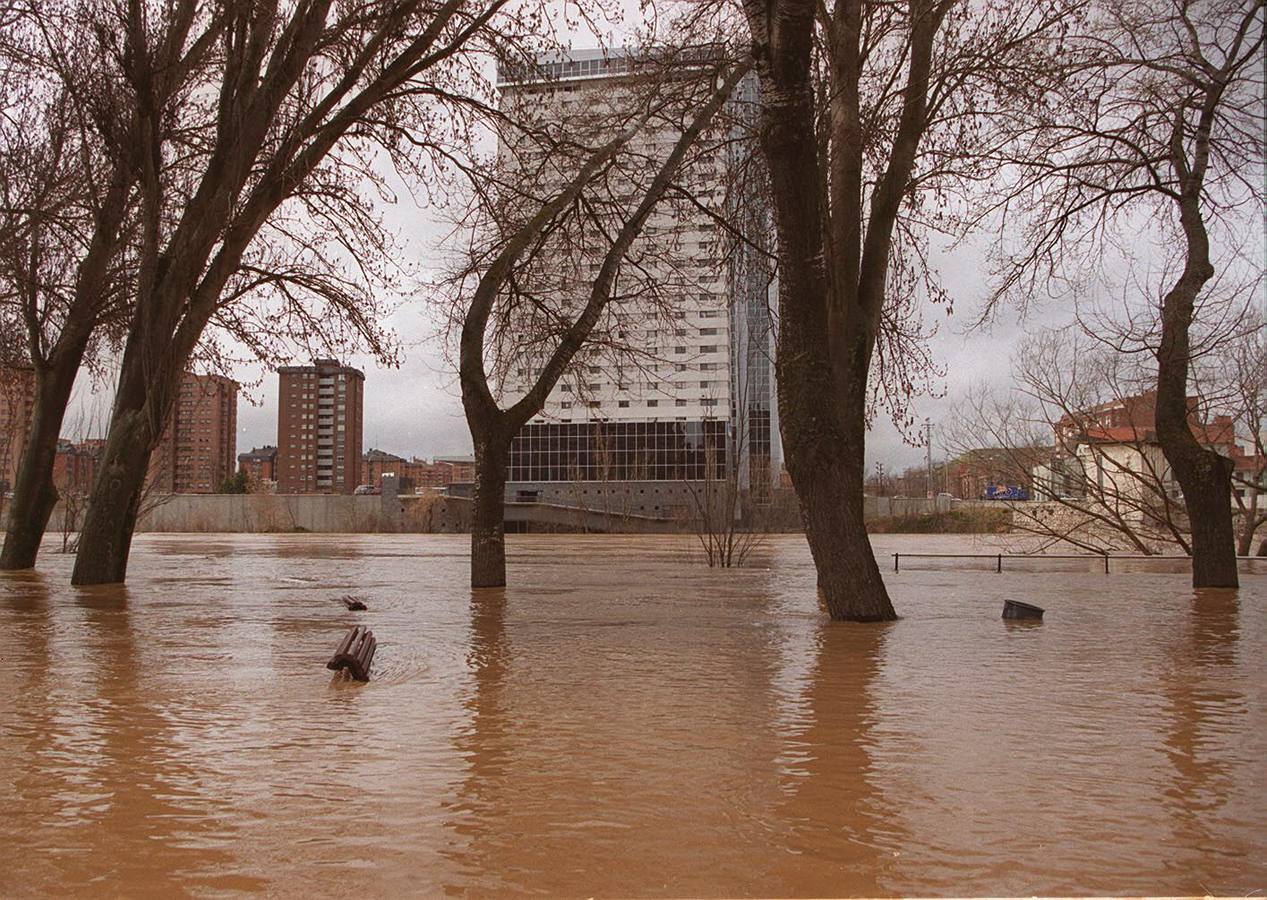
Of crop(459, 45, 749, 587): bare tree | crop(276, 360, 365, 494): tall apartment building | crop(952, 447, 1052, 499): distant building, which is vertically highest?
crop(276, 360, 365, 494): tall apartment building

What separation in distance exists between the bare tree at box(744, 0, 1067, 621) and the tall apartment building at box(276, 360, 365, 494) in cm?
14469

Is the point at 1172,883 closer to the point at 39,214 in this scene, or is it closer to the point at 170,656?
the point at 170,656

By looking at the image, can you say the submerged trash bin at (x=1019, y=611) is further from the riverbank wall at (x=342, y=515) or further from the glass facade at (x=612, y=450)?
the glass facade at (x=612, y=450)

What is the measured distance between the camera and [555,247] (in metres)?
15.0

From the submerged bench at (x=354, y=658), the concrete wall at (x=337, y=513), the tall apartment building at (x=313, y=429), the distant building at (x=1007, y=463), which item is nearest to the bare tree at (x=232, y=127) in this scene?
the submerged bench at (x=354, y=658)

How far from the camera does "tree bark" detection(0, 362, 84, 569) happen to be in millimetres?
17297

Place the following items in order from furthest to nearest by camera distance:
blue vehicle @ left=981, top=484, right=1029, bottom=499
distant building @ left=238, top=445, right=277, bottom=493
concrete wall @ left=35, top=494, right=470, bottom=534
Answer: distant building @ left=238, top=445, right=277, bottom=493
concrete wall @ left=35, top=494, right=470, bottom=534
blue vehicle @ left=981, top=484, right=1029, bottom=499

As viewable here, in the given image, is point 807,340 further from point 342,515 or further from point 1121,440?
point 342,515

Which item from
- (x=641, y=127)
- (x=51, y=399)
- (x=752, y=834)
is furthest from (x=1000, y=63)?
(x=51, y=399)

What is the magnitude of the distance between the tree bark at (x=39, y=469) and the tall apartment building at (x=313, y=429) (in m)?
136

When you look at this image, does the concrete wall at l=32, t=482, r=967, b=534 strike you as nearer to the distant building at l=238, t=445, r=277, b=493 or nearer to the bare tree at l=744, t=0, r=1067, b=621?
the bare tree at l=744, t=0, r=1067, b=621

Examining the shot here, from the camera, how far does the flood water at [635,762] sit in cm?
276

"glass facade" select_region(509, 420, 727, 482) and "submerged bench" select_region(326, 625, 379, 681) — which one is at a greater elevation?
"glass facade" select_region(509, 420, 727, 482)

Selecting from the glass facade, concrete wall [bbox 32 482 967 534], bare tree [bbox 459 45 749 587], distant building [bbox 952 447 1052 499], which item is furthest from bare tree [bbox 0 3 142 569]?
the glass facade
